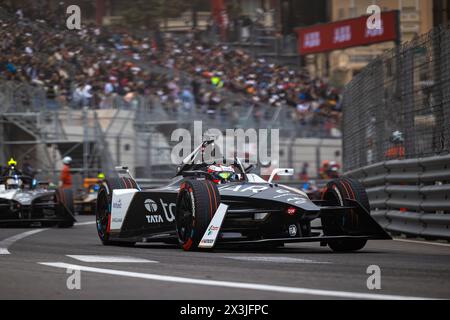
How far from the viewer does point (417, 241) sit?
12.3 metres

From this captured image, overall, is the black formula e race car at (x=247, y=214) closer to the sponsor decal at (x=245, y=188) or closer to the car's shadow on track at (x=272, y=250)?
the sponsor decal at (x=245, y=188)

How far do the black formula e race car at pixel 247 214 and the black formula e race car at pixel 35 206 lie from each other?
5.95 meters

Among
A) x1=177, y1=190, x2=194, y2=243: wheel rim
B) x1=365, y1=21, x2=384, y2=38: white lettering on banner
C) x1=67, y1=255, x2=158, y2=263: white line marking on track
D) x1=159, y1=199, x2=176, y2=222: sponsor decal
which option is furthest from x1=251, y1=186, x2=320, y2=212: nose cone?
x1=365, y1=21, x2=384, y2=38: white lettering on banner

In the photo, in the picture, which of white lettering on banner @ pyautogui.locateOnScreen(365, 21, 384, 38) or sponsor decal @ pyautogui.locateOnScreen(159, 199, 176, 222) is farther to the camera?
white lettering on banner @ pyautogui.locateOnScreen(365, 21, 384, 38)

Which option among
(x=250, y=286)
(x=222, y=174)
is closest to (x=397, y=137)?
(x=222, y=174)

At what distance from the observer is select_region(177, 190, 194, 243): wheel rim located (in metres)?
9.91

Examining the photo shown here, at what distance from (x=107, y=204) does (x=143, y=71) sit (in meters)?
17.6

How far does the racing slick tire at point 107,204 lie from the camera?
11.8 m

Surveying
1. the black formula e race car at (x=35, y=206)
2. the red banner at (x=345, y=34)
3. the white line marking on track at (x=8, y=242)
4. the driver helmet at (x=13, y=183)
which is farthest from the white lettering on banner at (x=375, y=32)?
the white line marking on track at (x=8, y=242)

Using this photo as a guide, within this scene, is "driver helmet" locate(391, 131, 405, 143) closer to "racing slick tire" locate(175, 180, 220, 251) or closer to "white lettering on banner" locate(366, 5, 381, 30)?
"racing slick tire" locate(175, 180, 220, 251)

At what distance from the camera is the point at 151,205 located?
36.8 ft

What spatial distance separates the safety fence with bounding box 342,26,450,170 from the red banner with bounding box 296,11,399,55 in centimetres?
1359

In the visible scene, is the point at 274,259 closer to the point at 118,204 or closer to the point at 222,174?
the point at 222,174
